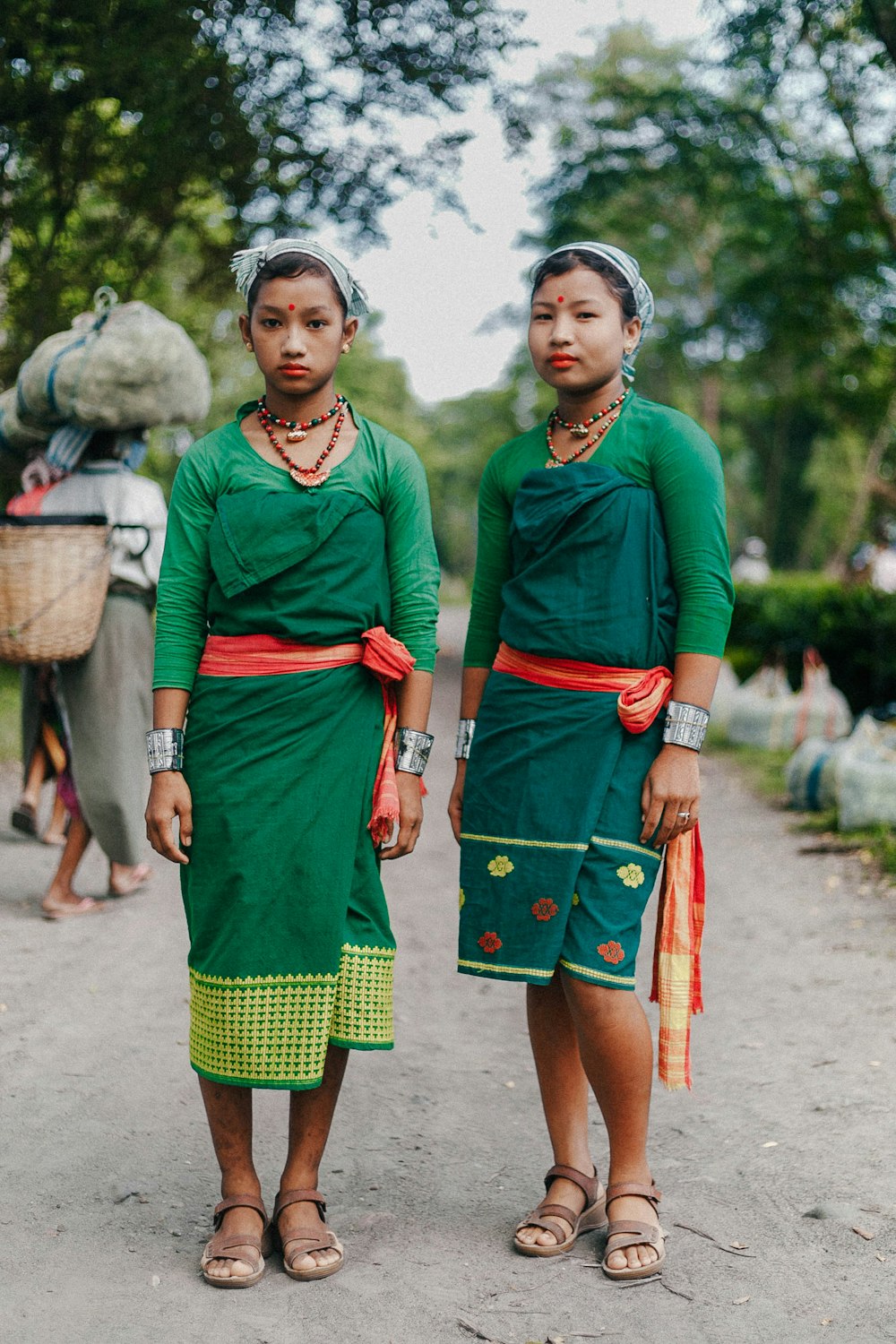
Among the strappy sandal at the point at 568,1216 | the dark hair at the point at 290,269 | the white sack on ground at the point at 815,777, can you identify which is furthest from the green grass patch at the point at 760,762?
the dark hair at the point at 290,269

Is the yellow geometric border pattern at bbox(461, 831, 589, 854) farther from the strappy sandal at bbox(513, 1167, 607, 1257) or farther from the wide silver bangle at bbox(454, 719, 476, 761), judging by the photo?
the strappy sandal at bbox(513, 1167, 607, 1257)

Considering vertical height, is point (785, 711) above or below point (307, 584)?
below

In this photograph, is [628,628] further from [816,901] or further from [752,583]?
[752,583]

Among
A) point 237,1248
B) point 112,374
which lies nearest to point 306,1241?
point 237,1248

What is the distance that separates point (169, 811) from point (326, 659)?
45 cm

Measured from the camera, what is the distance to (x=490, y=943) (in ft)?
9.64

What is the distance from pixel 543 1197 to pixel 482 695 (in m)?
1.19

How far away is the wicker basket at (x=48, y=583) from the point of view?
198 inches

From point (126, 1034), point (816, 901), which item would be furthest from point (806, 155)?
point (126, 1034)

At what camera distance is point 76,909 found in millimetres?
5527

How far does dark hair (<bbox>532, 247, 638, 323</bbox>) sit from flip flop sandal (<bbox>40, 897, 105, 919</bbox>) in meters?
3.55

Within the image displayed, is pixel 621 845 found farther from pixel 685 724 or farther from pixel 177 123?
pixel 177 123

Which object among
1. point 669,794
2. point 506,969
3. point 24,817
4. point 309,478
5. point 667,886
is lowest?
point 24,817

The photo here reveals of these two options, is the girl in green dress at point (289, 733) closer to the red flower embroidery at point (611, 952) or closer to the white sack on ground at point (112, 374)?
the red flower embroidery at point (611, 952)
